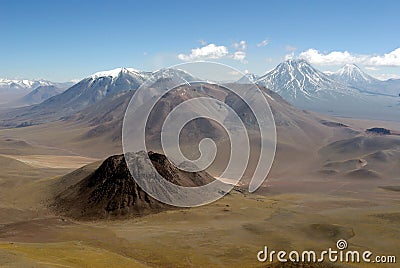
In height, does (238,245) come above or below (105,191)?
below

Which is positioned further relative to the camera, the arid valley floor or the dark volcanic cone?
the dark volcanic cone

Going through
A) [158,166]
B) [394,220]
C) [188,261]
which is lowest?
[188,261]

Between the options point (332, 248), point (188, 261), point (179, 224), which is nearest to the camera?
point (188, 261)

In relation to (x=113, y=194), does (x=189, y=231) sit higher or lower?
lower

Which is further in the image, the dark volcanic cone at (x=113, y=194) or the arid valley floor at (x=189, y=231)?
the dark volcanic cone at (x=113, y=194)

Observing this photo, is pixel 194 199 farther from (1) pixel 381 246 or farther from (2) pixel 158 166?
(1) pixel 381 246

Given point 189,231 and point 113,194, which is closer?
point 189,231

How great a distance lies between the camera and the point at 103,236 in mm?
87750

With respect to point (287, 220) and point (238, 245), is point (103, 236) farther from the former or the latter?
point (287, 220)

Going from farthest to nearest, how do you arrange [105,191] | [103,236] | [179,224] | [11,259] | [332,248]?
[105,191] → [179,224] → [103,236] → [332,248] → [11,259]

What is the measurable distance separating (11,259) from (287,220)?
6916 cm

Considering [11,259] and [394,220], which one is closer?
[11,259]

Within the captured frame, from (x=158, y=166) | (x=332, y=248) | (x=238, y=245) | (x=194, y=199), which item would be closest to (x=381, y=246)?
(x=332, y=248)

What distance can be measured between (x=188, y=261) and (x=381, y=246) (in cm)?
4077
